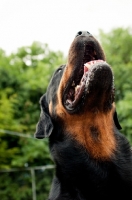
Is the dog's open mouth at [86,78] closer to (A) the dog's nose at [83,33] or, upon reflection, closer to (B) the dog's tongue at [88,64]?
(B) the dog's tongue at [88,64]

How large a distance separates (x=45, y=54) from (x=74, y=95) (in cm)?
3323

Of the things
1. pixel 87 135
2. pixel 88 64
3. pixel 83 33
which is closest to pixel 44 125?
pixel 87 135

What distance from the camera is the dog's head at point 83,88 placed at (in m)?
4.45

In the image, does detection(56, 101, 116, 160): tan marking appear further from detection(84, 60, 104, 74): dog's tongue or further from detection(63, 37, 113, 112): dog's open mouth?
detection(84, 60, 104, 74): dog's tongue

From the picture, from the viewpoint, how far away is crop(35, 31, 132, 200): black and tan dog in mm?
4379

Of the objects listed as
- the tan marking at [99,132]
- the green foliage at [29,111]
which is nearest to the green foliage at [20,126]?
the green foliage at [29,111]

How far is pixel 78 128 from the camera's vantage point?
15.3 ft

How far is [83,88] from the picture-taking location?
4.58 m

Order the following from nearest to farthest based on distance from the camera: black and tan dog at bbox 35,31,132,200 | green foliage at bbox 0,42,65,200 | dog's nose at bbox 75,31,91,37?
1. black and tan dog at bbox 35,31,132,200
2. dog's nose at bbox 75,31,91,37
3. green foliage at bbox 0,42,65,200

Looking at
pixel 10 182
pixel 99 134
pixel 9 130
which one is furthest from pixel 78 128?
pixel 9 130

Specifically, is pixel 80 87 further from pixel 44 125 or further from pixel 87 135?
pixel 44 125

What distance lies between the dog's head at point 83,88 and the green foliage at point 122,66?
36.6 ft

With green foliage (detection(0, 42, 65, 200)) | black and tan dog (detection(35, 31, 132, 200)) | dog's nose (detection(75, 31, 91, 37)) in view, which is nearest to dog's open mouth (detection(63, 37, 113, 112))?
black and tan dog (detection(35, 31, 132, 200))

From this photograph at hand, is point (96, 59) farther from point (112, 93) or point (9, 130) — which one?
point (9, 130)
